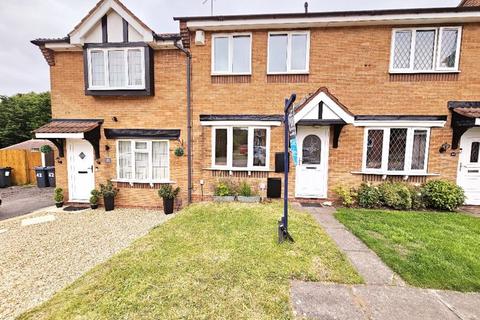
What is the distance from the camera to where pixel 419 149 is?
7.46 meters

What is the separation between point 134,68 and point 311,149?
688 centimetres

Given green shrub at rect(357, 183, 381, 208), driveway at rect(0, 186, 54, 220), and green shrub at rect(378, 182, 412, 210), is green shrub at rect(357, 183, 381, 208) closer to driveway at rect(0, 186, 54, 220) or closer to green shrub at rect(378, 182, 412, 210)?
green shrub at rect(378, 182, 412, 210)

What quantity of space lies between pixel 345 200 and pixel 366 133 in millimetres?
2366

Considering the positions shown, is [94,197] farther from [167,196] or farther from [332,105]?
[332,105]

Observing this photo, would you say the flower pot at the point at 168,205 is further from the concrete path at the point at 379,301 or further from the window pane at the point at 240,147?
the concrete path at the point at 379,301

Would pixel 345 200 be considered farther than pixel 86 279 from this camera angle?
Yes

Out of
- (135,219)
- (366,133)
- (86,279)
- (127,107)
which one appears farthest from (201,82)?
(86,279)

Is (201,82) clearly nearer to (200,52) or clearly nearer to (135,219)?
(200,52)

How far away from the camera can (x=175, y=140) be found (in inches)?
317

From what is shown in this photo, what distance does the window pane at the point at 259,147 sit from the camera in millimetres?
7866

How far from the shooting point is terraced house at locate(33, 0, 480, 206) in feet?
23.3

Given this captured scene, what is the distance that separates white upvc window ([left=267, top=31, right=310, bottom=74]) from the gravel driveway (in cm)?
644

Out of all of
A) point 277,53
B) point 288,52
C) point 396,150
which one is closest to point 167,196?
point 277,53

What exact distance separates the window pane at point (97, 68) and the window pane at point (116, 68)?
277mm
